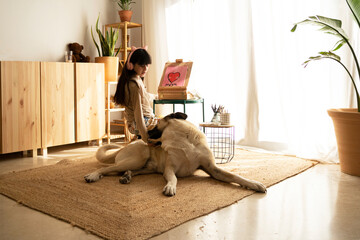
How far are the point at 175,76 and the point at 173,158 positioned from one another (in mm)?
1522

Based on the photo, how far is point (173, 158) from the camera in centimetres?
258

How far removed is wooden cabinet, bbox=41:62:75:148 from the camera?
3.70 m

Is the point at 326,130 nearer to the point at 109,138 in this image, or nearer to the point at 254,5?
the point at 254,5

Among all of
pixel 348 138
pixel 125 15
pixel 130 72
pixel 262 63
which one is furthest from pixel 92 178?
pixel 125 15

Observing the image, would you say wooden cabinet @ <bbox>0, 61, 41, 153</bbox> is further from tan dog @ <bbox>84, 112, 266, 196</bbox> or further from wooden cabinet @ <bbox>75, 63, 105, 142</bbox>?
tan dog @ <bbox>84, 112, 266, 196</bbox>

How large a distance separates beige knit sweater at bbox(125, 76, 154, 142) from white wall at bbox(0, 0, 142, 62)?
1841 millimetres

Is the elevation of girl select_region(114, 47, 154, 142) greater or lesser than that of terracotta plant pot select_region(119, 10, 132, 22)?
lesser

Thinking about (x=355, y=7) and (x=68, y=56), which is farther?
(x=68, y=56)

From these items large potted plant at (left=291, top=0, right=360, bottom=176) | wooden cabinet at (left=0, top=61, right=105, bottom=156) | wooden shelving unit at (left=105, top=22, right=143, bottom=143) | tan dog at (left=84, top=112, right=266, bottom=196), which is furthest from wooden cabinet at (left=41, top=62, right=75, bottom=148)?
large potted plant at (left=291, top=0, right=360, bottom=176)

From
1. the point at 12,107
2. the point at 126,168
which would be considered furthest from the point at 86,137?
the point at 126,168

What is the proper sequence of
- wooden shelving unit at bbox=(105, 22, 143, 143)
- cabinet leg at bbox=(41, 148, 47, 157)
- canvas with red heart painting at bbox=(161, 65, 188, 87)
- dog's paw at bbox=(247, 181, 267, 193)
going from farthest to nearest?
wooden shelving unit at bbox=(105, 22, 143, 143), canvas with red heart painting at bbox=(161, 65, 188, 87), cabinet leg at bbox=(41, 148, 47, 157), dog's paw at bbox=(247, 181, 267, 193)

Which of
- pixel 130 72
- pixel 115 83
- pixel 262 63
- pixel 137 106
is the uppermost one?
pixel 262 63

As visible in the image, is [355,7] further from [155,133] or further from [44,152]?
[44,152]

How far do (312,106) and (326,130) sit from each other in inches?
11.0
